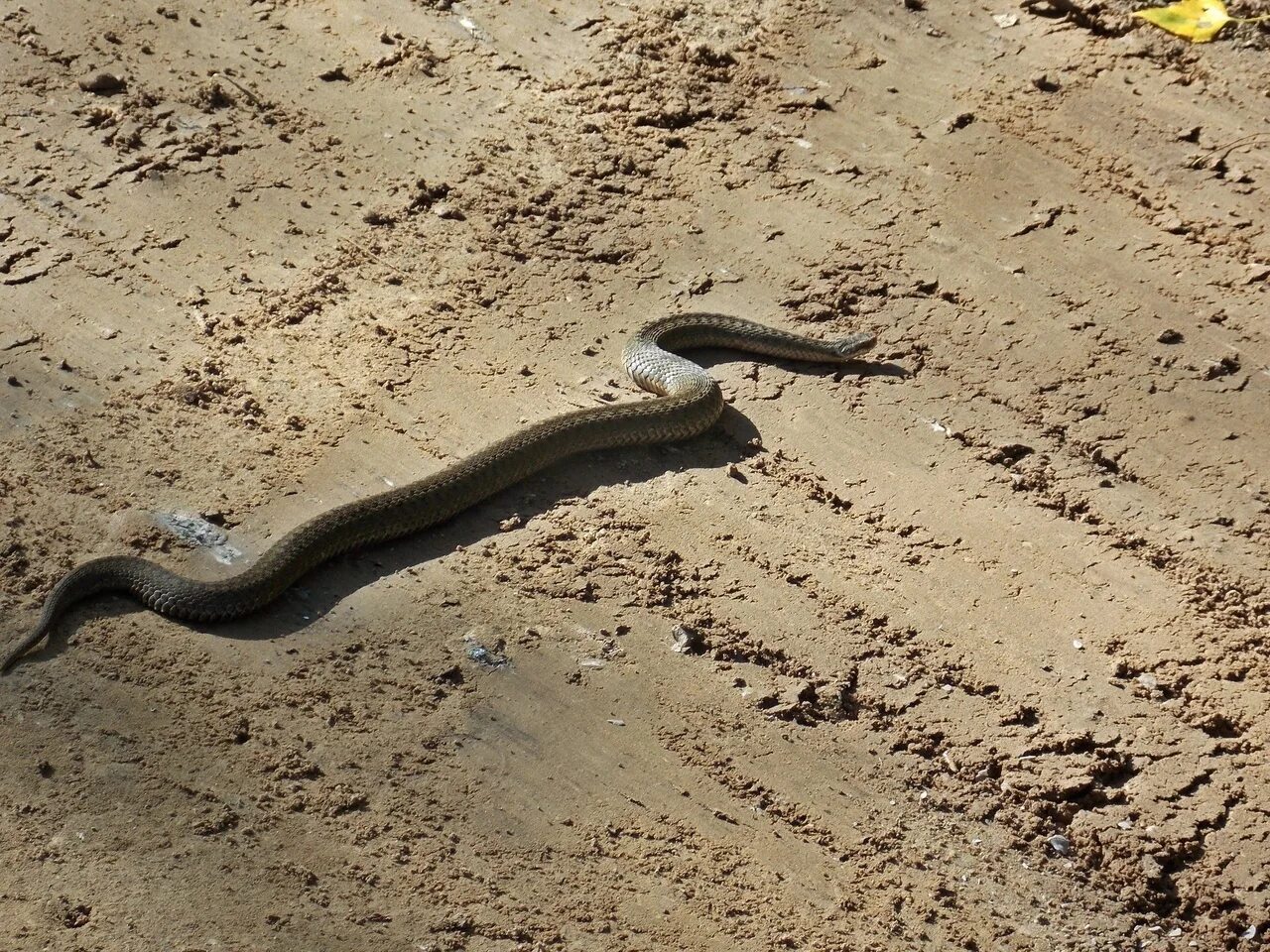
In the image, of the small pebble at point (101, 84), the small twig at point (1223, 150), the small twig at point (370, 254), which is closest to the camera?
the small twig at point (370, 254)

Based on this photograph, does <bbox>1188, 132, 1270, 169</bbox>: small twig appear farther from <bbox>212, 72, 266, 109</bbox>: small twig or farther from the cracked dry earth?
<bbox>212, 72, 266, 109</bbox>: small twig

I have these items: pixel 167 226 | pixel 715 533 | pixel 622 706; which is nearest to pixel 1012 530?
pixel 715 533

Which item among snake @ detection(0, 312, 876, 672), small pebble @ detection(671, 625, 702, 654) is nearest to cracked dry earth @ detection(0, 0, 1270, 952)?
small pebble @ detection(671, 625, 702, 654)

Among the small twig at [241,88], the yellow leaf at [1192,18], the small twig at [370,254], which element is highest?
the yellow leaf at [1192,18]

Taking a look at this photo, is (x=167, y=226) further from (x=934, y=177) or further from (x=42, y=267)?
(x=934, y=177)

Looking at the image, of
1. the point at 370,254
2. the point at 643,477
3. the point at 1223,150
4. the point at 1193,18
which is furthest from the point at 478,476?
the point at 1193,18

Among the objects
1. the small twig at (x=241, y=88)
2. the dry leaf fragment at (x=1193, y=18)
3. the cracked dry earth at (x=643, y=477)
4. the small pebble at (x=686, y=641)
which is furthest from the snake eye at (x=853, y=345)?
the small twig at (x=241, y=88)

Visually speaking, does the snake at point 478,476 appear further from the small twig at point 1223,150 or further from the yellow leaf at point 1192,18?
the yellow leaf at point 1192,18
